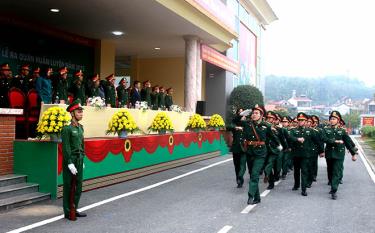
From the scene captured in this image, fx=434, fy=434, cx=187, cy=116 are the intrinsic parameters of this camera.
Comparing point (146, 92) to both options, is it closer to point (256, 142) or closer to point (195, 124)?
point (195, 124)

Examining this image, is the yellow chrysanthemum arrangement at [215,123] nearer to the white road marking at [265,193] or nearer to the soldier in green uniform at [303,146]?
the soldier in green uniform at [303,146]

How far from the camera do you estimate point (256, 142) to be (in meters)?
8.84

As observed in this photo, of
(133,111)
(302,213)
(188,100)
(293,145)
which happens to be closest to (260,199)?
(302,213)

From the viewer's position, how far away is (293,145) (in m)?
10.4

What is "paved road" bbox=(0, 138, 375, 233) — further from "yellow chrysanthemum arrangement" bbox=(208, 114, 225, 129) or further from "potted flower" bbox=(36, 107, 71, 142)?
"yellow chrysanthemum arrangement" bbox=(208, 114, 225, 129)

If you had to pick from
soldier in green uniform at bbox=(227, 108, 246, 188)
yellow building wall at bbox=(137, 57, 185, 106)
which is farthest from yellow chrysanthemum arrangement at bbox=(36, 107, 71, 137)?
yellow building wall at bbox=(137, 57, 185, 106)

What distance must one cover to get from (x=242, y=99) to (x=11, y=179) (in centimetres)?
2190

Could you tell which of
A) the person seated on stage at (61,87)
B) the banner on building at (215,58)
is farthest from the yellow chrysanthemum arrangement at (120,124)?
the banner on building at (215,58)

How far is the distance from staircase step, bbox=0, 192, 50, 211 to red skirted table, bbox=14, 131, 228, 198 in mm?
218

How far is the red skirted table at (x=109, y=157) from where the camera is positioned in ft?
27.9

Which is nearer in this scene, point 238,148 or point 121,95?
point 238,148

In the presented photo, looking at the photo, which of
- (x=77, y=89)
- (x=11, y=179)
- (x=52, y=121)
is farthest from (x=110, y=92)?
(x=11, y=179)

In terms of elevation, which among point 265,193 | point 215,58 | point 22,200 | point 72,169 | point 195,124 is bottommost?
point 265,193

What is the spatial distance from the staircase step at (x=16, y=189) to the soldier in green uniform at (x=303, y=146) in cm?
574
